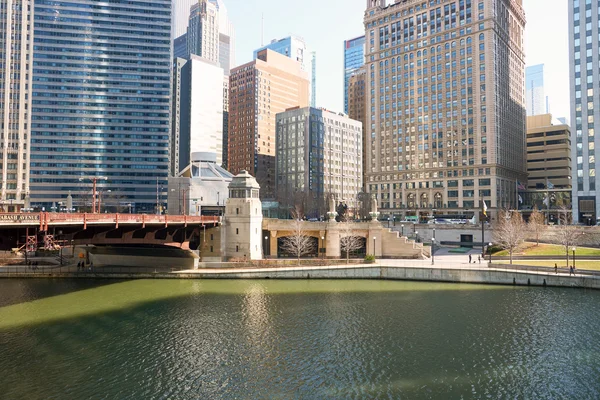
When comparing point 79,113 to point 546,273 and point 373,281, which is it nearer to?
point 373,281

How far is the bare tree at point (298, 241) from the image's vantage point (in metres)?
70.0

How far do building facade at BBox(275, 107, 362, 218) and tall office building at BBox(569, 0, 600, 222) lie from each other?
87.0 metres

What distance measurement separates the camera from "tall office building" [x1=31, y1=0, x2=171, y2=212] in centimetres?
17362

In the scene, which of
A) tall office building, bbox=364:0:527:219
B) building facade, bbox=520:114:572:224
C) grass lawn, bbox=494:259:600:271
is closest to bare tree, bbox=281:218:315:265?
grass lawn, bbox=494:259:600:271

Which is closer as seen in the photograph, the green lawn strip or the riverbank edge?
the riverbank edge

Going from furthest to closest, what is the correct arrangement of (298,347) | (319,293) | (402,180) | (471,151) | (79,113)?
(79,113) → (402,180) → (471,151) → (319,293) → (298,347)

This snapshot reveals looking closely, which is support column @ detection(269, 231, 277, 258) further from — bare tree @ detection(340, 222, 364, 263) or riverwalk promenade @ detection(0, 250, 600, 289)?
bare tree @ detection(340, 222, 364, 263)

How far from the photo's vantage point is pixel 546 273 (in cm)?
5403

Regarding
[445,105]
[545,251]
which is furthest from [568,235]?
[445,105]

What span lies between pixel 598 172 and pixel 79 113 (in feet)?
602

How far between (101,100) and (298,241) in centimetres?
14924

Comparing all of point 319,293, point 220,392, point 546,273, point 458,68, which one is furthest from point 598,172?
point 220,392

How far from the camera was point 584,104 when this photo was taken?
110 metres

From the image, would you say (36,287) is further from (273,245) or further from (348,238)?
(348,238)
